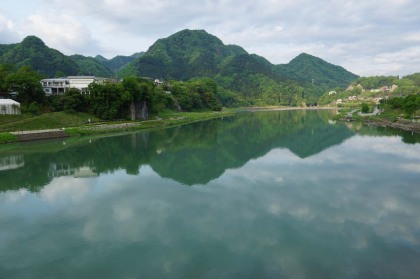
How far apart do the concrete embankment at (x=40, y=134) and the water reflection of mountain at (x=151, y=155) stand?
7.86 ft

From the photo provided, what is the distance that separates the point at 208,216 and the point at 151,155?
14004mm

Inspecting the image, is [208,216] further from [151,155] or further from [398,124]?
[398,124]

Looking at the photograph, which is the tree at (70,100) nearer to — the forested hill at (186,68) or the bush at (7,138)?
the bush at (7,138)

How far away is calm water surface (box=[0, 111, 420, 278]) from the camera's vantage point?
335 inches

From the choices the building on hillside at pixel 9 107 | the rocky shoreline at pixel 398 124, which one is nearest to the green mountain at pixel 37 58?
the building on hillside at pixel 9 107

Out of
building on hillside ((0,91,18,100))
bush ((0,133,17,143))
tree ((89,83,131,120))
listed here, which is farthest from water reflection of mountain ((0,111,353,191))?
building on hillside ((0,91,18,100))

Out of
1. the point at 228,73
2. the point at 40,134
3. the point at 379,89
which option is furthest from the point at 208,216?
the point at 379,89

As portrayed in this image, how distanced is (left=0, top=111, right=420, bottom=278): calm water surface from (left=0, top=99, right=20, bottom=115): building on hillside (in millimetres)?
11558

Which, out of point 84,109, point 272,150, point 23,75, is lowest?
point 272,150

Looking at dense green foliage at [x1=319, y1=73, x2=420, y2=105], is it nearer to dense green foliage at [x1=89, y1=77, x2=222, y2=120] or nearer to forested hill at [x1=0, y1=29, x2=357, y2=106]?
forested hill at [x1=0, y1=29, x2=357, y2=106]

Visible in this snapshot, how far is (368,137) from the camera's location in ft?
116

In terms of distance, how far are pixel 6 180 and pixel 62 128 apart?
1730 cm

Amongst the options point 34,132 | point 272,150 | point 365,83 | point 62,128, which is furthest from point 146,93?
point 365,83

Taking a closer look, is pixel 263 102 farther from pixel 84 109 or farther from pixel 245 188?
pixel 245 188
